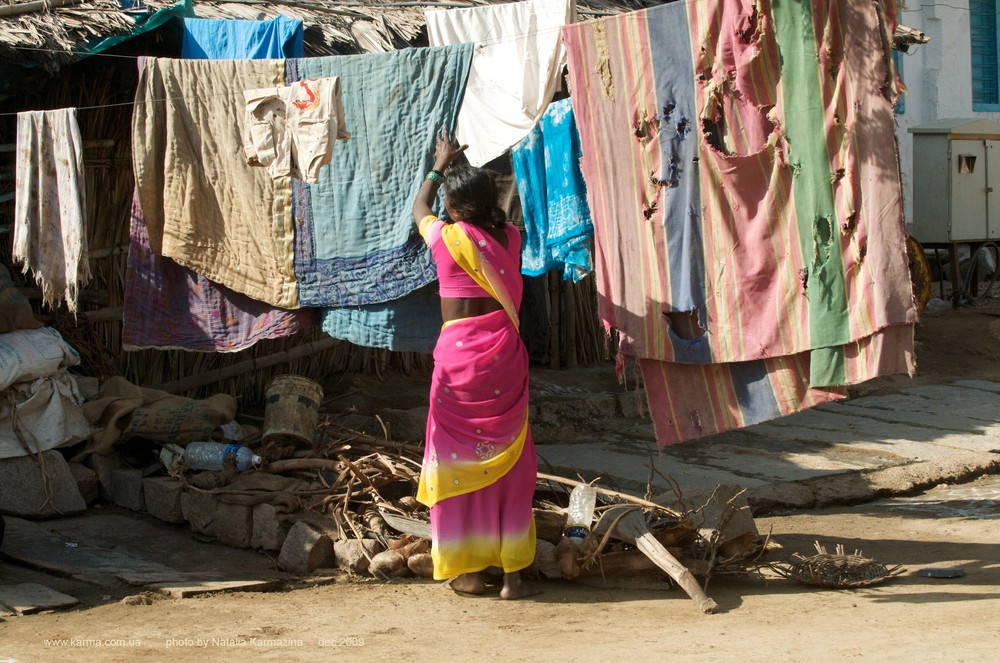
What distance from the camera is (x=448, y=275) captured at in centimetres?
447

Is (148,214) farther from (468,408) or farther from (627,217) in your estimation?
(627,217)

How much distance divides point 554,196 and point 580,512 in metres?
1.43

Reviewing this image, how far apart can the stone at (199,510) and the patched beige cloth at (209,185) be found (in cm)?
111

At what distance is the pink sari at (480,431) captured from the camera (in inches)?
175

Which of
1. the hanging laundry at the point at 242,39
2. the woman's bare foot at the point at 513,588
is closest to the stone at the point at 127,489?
the hanging laundry at the point at 242,39

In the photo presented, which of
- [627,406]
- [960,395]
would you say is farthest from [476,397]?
[960,395]

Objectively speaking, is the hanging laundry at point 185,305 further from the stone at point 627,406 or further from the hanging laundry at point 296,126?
the stone at point 627,406

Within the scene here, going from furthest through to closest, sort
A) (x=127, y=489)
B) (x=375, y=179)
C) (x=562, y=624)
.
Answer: (x=127, y=489)
(x=375, y=179)
(x=562, y=624)

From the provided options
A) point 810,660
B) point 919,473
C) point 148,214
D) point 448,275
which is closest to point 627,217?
point 448,275

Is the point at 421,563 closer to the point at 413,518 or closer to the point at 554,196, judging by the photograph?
the point at 413,518

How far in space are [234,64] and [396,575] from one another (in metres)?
2.60

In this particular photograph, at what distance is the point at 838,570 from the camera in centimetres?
456

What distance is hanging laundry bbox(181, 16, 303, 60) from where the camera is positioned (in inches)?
224

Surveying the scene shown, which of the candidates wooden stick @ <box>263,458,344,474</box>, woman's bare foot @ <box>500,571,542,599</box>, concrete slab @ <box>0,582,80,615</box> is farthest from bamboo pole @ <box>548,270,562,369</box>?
concrete slab @ <box>0,582,80,615</box>
